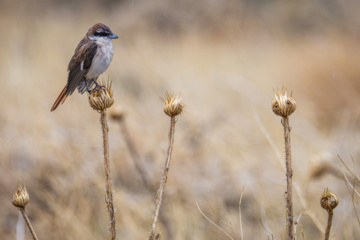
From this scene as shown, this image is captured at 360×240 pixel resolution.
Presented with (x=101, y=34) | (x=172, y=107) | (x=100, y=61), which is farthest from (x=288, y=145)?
(x=101, y=34)

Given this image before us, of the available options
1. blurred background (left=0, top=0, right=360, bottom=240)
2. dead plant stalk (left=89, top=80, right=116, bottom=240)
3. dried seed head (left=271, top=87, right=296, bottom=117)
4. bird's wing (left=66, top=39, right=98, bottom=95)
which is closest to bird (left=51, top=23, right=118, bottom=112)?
bird's wing (left=66, top=39, right=98, bottom=95)

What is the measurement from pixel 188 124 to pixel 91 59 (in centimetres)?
201

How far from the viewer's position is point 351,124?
13.8 ft

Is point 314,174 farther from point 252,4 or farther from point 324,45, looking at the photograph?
point 252,4

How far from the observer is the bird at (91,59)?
8.07 ft

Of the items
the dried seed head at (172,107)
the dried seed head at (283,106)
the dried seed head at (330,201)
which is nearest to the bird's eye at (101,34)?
the dried seed head at (172,107)

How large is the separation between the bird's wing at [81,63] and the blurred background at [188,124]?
36 centimetres

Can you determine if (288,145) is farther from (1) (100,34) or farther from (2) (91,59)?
(1) (100,34)

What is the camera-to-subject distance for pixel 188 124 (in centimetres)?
442

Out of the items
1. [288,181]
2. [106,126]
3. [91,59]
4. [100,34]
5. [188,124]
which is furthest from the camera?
[188,124]

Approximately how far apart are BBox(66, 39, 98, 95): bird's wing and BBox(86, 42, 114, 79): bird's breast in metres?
0.02

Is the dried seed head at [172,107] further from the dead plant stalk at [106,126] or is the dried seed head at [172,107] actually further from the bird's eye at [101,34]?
the bird's eye at [101,34]

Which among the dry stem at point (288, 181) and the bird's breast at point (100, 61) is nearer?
the dry stem at point (288, 181)

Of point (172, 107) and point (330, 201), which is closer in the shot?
point (330, 201)
